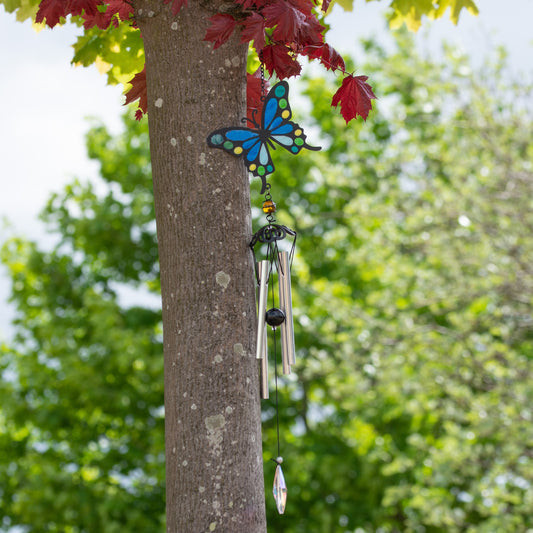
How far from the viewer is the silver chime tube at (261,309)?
6.15ft

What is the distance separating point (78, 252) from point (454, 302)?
7.83m

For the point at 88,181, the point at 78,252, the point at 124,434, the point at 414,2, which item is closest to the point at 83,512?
the point at 124,434

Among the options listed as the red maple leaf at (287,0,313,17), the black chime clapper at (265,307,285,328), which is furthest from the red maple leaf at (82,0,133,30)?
the black chime clapper at (265,307,285,328)

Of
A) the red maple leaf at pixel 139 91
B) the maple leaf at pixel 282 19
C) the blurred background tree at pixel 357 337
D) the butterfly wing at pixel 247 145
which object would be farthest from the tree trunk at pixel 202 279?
the blurred background tree at pixel 357 337

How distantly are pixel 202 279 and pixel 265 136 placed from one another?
53cm

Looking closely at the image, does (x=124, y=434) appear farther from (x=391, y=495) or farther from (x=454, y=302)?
(x=454, y=302)

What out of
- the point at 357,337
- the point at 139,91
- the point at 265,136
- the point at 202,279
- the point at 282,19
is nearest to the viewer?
the point at 202,279

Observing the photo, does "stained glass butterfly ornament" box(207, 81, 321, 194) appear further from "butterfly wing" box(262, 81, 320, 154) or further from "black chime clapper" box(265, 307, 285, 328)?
"black chime clapper" box(265, 307, 285, 328)

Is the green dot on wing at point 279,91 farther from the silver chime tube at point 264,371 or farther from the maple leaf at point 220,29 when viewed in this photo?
the silver chime tube at point 264,371

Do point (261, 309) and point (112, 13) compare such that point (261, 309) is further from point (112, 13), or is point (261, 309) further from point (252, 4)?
point (112, 13)

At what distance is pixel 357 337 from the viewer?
812 cm

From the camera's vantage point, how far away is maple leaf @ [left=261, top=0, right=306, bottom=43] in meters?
1.94

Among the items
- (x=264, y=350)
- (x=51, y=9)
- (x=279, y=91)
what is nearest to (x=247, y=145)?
(x=279, y=91)

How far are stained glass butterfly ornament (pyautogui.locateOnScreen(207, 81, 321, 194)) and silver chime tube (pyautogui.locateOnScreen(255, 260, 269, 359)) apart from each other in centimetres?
27
